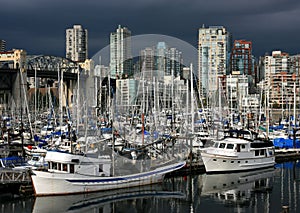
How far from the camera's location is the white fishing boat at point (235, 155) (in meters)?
27.8

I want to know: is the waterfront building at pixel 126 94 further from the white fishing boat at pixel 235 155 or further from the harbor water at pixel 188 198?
the harbor water at pixel 188 198

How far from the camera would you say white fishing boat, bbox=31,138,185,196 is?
21594mm

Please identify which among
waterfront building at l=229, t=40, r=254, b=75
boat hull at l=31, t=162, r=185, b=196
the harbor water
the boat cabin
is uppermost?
waterfront building at l=229, t=40, r=254, b=75

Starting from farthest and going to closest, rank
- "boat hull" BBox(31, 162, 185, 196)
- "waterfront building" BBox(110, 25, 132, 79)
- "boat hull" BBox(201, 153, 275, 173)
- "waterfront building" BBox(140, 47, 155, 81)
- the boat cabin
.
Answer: "waterfront building" BBox(110, 25, 132, 79) → "waterfront building" BBox(140, 47, 155, 81) → "boat hull" BBox(201, 153, 275, 173) → the boat cabin → "boat hull" BBox(31, 162, 185, 196)

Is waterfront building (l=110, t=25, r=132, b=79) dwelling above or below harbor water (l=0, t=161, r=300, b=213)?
above

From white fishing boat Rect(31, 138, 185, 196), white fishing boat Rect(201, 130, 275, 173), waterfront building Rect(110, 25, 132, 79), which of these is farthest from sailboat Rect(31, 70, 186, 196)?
waterfront building Rect(110, 25, 132, 79)

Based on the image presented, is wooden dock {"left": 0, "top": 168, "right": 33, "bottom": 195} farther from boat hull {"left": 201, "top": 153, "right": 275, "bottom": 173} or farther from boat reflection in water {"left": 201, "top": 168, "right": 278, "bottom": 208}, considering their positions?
boat hull {"left": 201, "top": 153, "right": 275, "bottom": 173}

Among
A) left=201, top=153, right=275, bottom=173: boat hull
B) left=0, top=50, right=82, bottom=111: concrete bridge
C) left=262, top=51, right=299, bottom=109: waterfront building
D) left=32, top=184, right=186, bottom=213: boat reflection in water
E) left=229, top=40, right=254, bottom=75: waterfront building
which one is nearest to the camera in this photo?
left=32, top=184, right=186, bottom=213: boat reflection in water

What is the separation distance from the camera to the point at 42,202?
20734 mm

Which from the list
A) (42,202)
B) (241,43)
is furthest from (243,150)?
(241,43)

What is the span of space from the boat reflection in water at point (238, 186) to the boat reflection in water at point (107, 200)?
6.30ft

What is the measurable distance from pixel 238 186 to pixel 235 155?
3308 millimetres

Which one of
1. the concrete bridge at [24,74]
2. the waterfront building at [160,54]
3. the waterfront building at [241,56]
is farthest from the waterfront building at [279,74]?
the waterfront building at [160,54]

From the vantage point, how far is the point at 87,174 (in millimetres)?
22375
